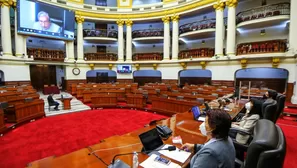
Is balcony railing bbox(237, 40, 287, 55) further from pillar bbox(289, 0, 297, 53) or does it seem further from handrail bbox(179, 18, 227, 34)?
handrail bbox(179, 18, 227, 34)

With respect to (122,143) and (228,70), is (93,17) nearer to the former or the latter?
(228,70)

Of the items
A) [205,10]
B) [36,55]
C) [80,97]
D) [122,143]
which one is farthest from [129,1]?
[122,143]

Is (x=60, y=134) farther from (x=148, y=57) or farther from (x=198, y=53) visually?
(x=148, y=57)

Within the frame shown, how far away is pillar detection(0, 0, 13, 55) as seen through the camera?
33.4 ft

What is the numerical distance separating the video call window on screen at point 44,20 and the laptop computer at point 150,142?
13134 mm

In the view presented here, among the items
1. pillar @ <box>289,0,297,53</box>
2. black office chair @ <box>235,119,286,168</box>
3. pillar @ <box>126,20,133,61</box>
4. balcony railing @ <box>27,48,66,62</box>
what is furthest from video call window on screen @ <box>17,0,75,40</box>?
pillar @ <box>289,0,297,53</box>

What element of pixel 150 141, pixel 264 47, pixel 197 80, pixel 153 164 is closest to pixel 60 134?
pixel 150 141

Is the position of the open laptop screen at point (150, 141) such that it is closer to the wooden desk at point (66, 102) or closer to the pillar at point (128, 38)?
the wooden desk at point (66, 102)

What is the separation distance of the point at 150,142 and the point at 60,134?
3764 mm

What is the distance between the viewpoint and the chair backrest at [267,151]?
0.90 m

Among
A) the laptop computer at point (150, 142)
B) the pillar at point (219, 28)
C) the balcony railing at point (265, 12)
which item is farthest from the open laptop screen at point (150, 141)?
the balcony railing at point (265, 12)

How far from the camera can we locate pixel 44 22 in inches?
452

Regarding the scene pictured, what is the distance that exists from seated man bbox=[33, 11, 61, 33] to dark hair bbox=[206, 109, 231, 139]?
45.7ft

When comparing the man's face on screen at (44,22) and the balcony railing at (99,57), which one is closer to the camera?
the man's face on screen at (44,22)
